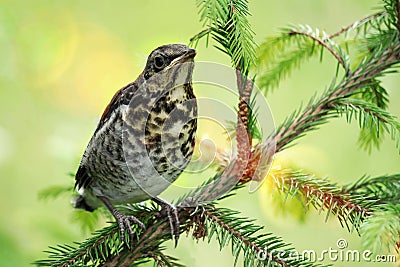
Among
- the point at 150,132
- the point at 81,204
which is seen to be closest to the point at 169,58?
the point at 150,132

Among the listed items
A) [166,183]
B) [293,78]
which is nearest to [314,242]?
[293,78]

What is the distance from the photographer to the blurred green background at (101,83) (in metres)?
2.85

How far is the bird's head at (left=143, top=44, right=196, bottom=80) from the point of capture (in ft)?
4.57

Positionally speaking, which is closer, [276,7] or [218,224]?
[218,224]

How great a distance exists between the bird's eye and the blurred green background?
1.20m

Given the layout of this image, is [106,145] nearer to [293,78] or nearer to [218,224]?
[218,224]

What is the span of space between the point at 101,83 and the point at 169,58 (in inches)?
73.6

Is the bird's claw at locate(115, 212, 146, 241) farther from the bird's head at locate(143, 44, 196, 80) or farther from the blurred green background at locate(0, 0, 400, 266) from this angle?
the blurred green background at locate(0, 0, 400, 266)

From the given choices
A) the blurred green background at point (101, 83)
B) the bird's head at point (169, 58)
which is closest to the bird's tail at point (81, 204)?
the bird's head at point (169, 58)

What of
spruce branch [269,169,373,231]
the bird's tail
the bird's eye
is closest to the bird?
the bird's eye

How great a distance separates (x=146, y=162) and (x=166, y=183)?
93 mm

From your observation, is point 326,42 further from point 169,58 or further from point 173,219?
point 173,219

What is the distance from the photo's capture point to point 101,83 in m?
3.24

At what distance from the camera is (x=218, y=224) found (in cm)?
127
